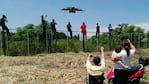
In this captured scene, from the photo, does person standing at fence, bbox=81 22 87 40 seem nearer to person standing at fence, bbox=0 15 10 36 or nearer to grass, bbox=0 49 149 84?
person standing at fence, bbox=0 15 10 36

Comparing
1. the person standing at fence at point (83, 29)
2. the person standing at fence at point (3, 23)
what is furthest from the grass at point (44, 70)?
the person standing at fence at point (83, 29)

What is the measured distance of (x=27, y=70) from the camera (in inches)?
638

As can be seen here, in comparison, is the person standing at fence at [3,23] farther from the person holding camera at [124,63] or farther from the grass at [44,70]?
the person holding camera at [124,63]

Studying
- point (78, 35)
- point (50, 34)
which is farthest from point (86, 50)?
point (50, 34)

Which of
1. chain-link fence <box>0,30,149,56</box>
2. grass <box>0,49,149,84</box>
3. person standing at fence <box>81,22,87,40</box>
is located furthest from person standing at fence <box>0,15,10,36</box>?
person standing at fence <box>81,22,87,40</box>

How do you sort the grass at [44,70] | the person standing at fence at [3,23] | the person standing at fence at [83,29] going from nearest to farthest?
the grass at [44,70] < the person standing at fence at [3,23] < the person standing at fence at [83,29]

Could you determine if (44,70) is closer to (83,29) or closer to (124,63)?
(124,63)

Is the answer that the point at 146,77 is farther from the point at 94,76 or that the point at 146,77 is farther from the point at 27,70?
the point at 94,76

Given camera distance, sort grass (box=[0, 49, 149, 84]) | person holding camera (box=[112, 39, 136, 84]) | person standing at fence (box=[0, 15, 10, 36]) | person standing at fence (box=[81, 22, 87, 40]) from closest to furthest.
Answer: person holding camera (box=[112, 39, 136, 84]) < grass (box=[0, 49, 149, 84]) < person standing at fence (box=[0, 15, 10, 36]) < person standing at fence (box=[81, 22, 87, 40])

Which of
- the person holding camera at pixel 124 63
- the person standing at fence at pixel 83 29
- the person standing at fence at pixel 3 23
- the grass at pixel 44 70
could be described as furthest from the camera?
the person standing at fence at pixel 83 29

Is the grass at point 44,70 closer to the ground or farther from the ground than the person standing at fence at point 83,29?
closer to the ground

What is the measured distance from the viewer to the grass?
15.0m

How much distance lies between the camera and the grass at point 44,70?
15.0m

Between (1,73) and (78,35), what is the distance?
1083cm
